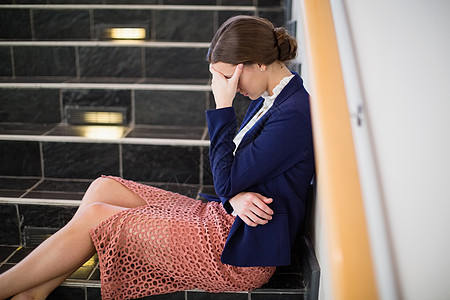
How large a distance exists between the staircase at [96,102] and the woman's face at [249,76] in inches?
25.5

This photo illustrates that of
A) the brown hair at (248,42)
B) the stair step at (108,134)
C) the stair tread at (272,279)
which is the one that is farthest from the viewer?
the stair step at (108,134)

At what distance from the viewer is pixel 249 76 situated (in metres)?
1.62

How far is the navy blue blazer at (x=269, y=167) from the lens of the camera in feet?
5.10

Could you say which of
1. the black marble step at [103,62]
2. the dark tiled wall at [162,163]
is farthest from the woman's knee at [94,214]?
the black marble step at [103,62]

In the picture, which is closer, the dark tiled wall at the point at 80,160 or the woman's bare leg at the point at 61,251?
the woman's bare leg at the point at 61,251

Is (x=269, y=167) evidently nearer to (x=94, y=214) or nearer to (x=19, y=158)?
(x=94, y=214)

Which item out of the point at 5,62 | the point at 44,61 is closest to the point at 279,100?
the point at 44,61

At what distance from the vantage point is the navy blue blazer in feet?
5.10

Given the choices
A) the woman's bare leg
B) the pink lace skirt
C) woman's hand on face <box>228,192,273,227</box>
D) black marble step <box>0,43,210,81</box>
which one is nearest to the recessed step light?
black marble step <box>0,43,210,81</box>

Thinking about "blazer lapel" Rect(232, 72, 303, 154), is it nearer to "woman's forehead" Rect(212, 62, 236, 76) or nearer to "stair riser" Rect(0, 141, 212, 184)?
"woman's forehead" Rect(212, 62, 236, 76)

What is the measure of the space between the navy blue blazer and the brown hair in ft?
0.44

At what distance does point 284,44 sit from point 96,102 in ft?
4.28

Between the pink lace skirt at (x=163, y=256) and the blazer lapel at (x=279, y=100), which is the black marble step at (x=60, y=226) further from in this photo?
the blazer lapel at (x=279, y=100)

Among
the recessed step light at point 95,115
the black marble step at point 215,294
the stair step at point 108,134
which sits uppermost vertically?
the recessed step light at point 95,115
